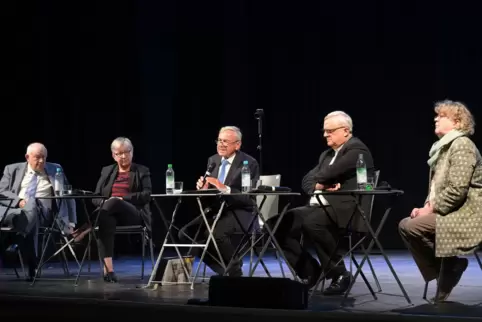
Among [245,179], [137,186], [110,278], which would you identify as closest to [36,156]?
[137,186]

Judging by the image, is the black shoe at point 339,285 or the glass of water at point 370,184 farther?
the black shoe at point 339,285

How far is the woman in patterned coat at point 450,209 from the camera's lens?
3.99 m

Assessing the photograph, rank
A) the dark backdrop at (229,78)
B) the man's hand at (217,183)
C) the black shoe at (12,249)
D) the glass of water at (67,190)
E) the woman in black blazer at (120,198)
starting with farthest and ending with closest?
the dark backdrop at (229,78)
the black shoe at (12,249)
the woman in black blazer at (120,198)
the glass of water at (67,190)
the man's hand at (217,183)

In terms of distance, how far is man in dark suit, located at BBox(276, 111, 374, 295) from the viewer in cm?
467

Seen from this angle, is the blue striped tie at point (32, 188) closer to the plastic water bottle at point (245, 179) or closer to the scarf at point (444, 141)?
the plastic water bottle at point (245, 179)

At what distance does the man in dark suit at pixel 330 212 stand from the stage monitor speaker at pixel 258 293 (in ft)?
2.53

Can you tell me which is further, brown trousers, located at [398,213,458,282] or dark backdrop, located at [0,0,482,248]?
dark backdrop, located at [0,0,482,248]

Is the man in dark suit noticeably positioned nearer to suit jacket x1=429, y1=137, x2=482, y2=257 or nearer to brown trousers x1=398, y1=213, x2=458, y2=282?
brown trousers x1=398, y1=213, x2=458, y2=282

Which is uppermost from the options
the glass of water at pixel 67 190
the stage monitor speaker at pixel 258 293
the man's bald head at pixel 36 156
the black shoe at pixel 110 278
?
the man's bald head at pixel 36 156

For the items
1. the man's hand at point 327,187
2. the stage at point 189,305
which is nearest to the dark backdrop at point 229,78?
the stage at point 189,305

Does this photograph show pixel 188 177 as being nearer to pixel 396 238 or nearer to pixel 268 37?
pixel 268 37

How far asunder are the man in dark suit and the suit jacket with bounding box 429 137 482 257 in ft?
2.11

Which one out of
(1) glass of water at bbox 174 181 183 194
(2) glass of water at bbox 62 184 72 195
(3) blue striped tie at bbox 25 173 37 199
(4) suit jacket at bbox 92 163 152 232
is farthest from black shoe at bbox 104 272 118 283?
(3) blue striped tie at bbox 25 173 37 199

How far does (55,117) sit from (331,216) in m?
4.80
